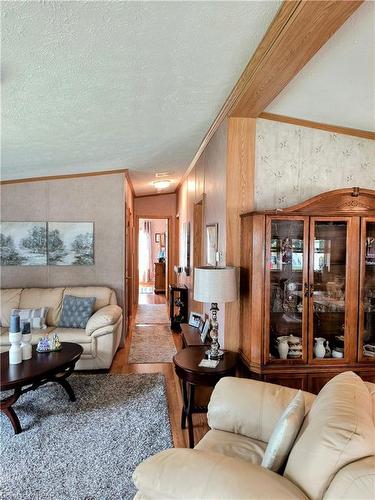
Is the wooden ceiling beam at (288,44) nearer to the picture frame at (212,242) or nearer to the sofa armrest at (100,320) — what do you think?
the picture frame at (212,242)

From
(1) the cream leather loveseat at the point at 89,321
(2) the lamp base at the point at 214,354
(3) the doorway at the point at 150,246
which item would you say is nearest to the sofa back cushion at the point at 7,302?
(1) the cream leather loveseat at the point at 89,321

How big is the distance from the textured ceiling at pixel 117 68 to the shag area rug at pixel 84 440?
2470mm

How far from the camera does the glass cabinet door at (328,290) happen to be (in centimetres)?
268

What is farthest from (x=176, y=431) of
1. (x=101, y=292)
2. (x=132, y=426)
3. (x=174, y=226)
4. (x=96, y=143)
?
(x=174, y=226)

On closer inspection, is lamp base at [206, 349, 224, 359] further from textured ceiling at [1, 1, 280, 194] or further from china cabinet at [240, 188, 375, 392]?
textured ceiling at [1, 1, 280, 194]

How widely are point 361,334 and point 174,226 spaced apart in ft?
20.1

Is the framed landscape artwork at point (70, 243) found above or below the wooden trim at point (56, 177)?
below

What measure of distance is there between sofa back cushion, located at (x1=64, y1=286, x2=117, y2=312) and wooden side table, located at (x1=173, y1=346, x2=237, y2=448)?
6.89ft

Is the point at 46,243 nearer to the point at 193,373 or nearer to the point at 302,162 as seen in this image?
the point at 193,373

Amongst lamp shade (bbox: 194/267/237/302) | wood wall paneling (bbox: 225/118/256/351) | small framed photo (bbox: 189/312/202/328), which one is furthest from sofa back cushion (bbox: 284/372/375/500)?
small framed photo (bbox: 189/312/202/328)

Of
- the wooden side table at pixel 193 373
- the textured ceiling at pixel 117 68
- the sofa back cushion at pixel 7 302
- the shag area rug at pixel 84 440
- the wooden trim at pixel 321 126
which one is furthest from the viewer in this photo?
the sofa back cushion at pixel 7 302

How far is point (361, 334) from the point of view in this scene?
271 cm

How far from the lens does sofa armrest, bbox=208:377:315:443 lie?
73.5 inches

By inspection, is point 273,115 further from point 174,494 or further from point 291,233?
point 174,494
